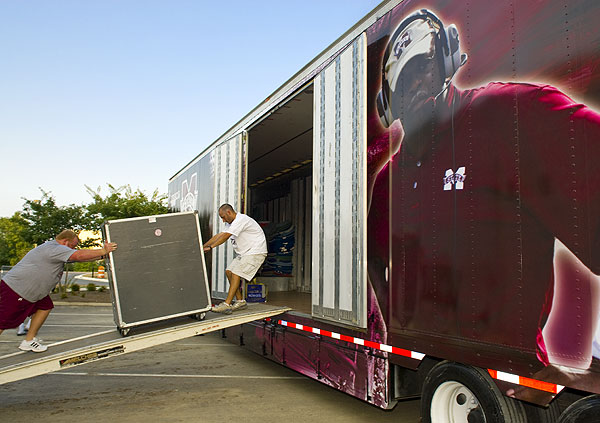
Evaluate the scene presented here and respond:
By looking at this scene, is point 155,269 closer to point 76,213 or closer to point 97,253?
point 97,253

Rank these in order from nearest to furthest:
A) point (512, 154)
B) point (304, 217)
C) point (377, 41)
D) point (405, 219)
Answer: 1. point (512, 154)
2. point (405, 219)
3. point (377, 41)
4. point (304, 217)

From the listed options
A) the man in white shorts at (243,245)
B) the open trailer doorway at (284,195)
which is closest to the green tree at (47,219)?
the open trailer doorway at (284,195)

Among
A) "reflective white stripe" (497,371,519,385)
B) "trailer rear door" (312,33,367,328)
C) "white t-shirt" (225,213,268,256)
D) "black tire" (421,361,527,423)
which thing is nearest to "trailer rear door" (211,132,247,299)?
"white t-shirt" (225,213,268,256)

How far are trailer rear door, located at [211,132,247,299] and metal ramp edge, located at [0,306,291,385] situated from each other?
5.92ft

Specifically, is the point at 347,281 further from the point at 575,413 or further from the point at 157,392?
the point at 157,392

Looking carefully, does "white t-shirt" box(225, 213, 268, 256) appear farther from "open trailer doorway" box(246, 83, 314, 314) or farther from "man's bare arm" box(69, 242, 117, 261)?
"man's bare arm" box(69, 242, 117, 261)

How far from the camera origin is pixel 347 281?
184 inches

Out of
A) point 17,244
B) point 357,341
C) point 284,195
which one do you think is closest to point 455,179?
point 357,341

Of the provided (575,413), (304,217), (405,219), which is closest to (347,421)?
(405,219)

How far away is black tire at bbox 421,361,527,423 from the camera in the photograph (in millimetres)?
3080

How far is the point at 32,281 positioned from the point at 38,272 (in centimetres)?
12

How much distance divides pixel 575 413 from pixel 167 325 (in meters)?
4.29

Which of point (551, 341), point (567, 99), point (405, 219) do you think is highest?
point (567, 99)

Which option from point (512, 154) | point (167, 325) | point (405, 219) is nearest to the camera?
point (512, 154)
